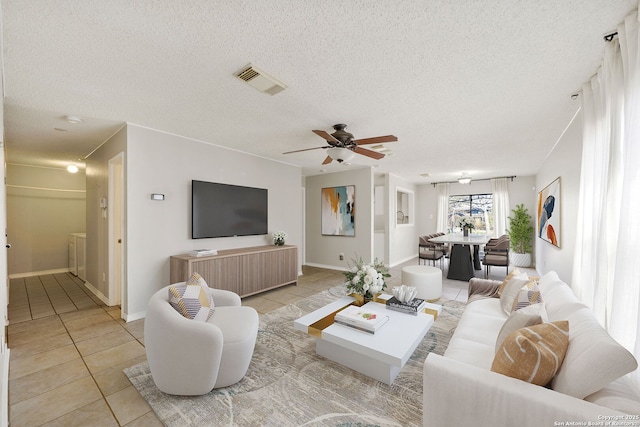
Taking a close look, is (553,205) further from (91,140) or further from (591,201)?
(91,140)

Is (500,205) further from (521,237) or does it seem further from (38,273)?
(38,273)

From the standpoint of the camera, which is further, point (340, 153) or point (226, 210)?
point (226, 210)

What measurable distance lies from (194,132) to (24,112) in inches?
66.5

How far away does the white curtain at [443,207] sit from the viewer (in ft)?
28.5

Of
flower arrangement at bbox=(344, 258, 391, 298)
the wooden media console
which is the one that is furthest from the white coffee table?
the wooden media console

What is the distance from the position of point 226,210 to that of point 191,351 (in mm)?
2857

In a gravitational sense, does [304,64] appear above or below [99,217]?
above

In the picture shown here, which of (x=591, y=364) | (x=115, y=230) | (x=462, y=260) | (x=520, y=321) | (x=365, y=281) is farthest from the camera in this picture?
(x=462, y=260)

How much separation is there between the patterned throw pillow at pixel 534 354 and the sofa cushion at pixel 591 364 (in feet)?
0.14

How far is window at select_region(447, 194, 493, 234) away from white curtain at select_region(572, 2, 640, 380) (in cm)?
649

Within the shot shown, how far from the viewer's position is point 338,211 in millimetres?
6734

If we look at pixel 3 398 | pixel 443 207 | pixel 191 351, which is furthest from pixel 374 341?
pixel 443 207

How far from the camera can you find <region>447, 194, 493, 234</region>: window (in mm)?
8242

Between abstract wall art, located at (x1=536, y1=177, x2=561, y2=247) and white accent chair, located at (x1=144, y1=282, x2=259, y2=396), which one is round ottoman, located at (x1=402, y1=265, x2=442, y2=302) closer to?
abstract wall art, located at (x1=536, y1=177, x2=561, y2=247)
